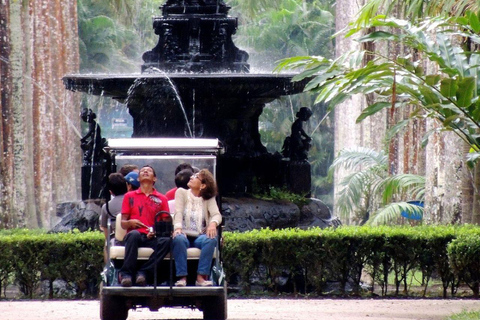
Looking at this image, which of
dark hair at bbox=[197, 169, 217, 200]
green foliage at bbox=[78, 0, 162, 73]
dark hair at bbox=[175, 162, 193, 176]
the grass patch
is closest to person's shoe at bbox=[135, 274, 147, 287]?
dark hair at bbox=[197, 169, 217, 200]

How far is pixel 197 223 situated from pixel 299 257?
11.6 feet

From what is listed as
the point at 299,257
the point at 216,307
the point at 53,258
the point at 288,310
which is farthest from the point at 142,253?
the point at 299,257

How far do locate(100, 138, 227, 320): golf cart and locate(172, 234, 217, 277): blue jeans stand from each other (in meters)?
0.06

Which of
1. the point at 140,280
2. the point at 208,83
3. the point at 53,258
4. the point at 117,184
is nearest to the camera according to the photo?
the point at 140,280

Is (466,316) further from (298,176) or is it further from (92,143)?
(92,143)

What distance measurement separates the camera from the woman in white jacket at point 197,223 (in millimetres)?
9062

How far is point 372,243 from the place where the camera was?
12.8m

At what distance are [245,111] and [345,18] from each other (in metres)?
24.2

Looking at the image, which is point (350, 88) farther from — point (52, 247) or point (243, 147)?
point (243, 147)

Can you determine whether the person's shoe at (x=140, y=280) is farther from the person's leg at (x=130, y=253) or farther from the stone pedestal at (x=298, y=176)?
the stone pedestal at (x=298, y=176)

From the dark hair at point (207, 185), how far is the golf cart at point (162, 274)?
24 cm

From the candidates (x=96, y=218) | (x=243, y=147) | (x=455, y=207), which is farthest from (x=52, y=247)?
(x=455, y=207)

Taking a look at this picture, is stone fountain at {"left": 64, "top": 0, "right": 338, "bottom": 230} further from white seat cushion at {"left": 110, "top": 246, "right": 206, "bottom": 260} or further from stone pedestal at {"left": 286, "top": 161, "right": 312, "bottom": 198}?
white seat cushion at {"left": 110, "top": 246, "right": 206, "bottom": 260}

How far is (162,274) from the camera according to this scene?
9.22 meters
